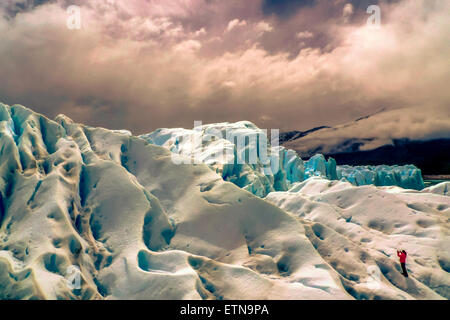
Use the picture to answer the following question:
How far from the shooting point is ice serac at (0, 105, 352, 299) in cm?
1157

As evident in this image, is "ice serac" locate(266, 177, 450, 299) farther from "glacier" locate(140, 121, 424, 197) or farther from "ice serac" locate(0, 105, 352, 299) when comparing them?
"glacier" locate(140, 121, 424, 197)

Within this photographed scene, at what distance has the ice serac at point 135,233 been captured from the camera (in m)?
11.6

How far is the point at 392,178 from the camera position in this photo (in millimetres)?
86438

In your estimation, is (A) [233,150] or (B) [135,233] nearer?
(B) [135,233]

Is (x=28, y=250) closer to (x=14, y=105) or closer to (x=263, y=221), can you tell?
(x=263, y=221)

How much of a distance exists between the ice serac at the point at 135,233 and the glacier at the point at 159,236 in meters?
0.06

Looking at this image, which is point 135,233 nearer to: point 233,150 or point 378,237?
point 378,237

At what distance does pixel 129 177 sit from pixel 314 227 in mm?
11565

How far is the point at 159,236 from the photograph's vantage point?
1491cm

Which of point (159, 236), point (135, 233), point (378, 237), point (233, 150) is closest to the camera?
point (135, 233)

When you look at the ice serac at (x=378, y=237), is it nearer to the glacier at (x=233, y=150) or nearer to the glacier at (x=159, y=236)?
the glacier at (x=159, y=236)

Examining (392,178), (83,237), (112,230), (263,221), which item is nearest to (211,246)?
(263,221)

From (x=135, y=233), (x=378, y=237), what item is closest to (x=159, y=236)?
(x=135, y=233)

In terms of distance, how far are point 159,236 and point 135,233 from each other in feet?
4.20
